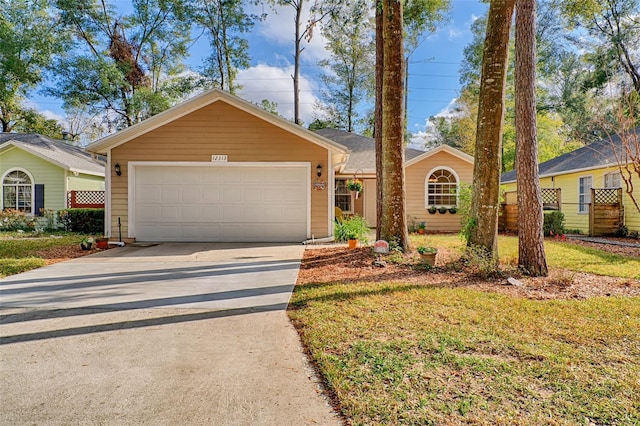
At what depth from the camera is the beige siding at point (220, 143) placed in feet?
30.6

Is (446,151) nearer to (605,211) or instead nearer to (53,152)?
(605,211)

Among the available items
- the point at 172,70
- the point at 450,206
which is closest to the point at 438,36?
the point at 450,206

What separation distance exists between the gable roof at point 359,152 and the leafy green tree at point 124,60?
1093 centimetres

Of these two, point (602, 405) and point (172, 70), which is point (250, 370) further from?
point (172, 70)

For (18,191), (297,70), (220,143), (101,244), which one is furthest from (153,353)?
(297,70)

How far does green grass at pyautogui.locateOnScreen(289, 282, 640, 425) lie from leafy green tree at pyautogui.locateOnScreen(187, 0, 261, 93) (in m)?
20.3

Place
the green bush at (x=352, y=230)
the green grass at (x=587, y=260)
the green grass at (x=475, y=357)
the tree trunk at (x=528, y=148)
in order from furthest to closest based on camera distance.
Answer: the green bush at (x=352, y=230) < the green grass at (x=587, y=260) < the tree trunk at (x=528, y=148) < the green grass at (x=475, y=357)

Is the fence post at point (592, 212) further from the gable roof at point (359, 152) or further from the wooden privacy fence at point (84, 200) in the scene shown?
the wooden privacy fence at point (84, 200)

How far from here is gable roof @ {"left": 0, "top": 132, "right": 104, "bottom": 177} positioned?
13914 mm

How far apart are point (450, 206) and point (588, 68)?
48.8 ft

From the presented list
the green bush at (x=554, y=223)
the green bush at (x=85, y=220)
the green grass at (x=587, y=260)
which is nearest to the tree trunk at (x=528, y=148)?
the green grass at (x=587, y=260)

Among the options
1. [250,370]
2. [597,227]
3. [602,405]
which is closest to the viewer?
[602,405]

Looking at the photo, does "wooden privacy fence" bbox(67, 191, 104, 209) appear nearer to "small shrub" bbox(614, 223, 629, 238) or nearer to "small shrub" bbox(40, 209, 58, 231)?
"small shrub" bbox(40, 209, 58, 231)

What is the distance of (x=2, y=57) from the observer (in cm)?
1872
